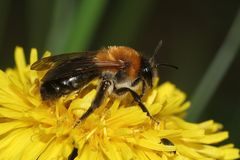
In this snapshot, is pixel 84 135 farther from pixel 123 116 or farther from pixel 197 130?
pixel 197 130

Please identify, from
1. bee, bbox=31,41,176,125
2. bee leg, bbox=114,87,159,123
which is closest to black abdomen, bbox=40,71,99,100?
bee, bbox=31,41,176,125

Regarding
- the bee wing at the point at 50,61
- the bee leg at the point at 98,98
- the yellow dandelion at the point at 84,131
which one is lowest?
the yellow dandelion at the point at 84,131

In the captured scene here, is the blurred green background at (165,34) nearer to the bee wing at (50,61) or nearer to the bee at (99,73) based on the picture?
the bee at (99,73)

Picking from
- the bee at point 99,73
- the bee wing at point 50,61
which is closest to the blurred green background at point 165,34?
the bee at point 99,73

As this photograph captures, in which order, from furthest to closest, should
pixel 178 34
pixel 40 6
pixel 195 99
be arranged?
pixel 178 34 → pixel 40 6 → pixel 195 99

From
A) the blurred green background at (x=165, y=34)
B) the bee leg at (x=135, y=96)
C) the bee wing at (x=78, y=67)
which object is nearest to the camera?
the bee wing at (x=78, y=67)

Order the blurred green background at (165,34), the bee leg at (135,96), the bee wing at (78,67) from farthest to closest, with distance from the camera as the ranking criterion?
the blurred green background at (165,34) < the bee leg at (135,96) < the bee wing at (78,67)

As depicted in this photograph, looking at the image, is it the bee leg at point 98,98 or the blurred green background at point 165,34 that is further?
the blurred green background at point 165,34

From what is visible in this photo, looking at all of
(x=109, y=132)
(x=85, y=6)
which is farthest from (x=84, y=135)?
(x=85, y=6)
